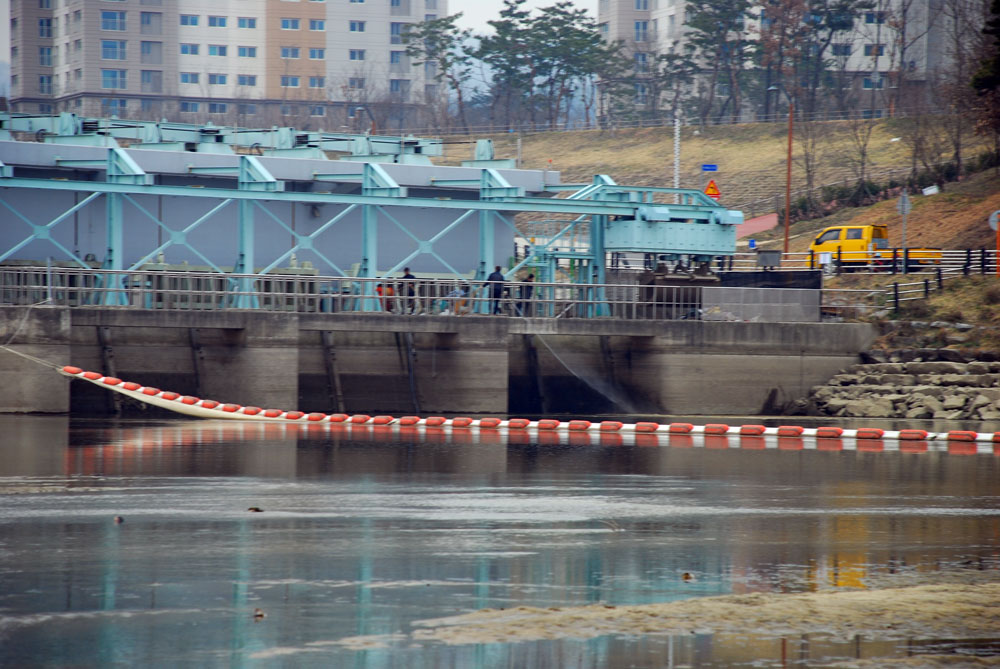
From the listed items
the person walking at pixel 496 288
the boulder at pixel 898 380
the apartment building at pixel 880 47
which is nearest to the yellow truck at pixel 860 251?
the boulder at pixel 898 380

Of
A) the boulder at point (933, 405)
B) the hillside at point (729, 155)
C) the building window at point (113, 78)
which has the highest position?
the building window at point (113, 78)

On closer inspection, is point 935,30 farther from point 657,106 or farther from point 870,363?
point 870,363

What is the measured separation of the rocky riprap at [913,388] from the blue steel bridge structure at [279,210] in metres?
6.48

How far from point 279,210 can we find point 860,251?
22.8 metres

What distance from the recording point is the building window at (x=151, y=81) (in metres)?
127

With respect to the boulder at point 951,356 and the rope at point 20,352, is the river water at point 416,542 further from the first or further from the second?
the boulder at point 951,356

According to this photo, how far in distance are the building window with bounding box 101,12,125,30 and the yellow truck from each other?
91.7 m

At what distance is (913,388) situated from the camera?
117ft

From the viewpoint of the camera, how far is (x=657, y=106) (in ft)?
393

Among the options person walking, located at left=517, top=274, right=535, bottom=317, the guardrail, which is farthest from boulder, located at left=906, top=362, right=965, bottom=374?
person walking, located at left=517, top=274, right=535, bottom=317

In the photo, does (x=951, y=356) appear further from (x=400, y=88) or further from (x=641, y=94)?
Answer: (x=400, y=88)

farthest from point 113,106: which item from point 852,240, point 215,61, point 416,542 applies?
point 416,542

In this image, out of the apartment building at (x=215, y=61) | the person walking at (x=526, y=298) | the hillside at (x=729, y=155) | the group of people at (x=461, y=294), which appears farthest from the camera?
the apartment building at (x=215, y=61)

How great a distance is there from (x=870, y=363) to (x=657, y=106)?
85.8 m
